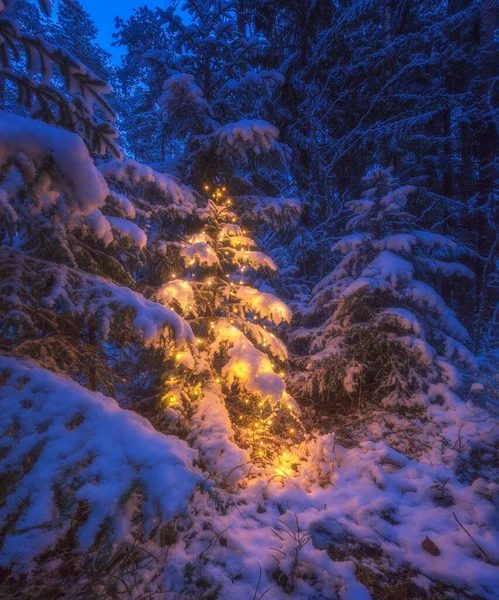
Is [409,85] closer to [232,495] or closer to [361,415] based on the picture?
[361,415]

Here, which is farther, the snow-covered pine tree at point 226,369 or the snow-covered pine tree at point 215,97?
the snow-covered pine tree at point 215,97

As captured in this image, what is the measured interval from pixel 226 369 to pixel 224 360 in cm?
120

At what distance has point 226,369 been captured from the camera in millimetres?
3715

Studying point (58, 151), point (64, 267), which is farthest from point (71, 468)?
point (64, 267)

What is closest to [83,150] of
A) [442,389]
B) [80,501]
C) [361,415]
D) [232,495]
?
[80,501]

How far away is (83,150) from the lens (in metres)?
1.56

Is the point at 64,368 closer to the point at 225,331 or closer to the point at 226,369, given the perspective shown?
the point at 226,369

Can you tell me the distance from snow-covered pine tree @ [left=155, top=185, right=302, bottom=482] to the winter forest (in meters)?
0.03

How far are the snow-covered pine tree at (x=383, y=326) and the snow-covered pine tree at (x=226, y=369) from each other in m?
1.26

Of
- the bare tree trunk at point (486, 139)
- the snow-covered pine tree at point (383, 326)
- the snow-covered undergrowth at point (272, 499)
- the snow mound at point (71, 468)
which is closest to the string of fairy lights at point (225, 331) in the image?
the snow-covered undergrowth at point (272, 499)

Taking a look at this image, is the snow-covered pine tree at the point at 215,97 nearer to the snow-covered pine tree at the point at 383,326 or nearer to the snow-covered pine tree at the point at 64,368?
the snow-covered pine tree at the point at 383,326

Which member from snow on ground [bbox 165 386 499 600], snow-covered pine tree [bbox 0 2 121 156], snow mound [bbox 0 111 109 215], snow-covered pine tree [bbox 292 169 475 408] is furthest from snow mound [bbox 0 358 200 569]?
snow-covered pine tree [bbox 292 169 475 408]

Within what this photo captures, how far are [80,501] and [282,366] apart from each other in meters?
4.69

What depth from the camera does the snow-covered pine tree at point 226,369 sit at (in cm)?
360
